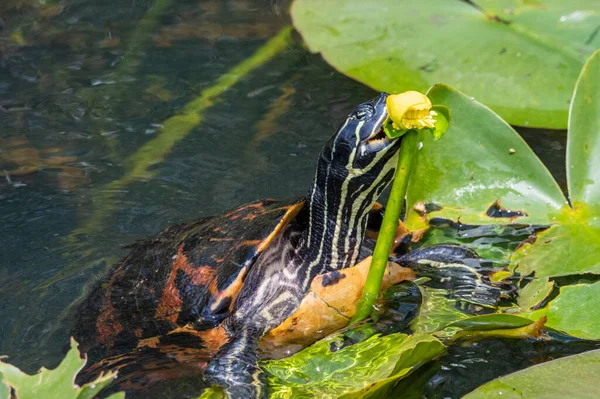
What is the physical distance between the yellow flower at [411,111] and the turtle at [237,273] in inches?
22.8

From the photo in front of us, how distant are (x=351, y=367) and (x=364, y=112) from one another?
0.93 metres

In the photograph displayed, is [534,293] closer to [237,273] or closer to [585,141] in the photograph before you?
[585,141]

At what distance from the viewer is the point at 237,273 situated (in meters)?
3.06

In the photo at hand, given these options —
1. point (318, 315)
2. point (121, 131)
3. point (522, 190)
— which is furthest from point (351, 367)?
point (121, 131)

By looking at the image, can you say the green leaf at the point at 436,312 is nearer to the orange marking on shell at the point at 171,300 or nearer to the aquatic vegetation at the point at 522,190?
the aquatic vegetation at the point at 522,190

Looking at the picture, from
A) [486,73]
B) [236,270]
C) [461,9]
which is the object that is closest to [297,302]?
[236,270]

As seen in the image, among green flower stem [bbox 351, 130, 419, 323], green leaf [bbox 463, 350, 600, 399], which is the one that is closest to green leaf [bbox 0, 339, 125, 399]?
green flower stem [bbox 351, 130, 419, 323]

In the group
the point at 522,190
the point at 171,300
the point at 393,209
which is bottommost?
the point at 171,300

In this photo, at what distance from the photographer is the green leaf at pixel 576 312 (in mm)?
2602

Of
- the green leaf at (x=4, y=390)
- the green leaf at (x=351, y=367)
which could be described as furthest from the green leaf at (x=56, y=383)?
the green leaf at (x=351, y=367)

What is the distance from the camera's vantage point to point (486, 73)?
4.40m

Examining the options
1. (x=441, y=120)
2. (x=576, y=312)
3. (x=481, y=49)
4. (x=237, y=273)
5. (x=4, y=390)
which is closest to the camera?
(x=4, y=390)

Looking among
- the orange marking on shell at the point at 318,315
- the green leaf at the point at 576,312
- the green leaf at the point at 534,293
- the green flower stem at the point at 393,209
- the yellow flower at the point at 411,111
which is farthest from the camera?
the orange marking on shell at the point at 318,315

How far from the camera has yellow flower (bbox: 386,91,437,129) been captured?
6.88 feet
